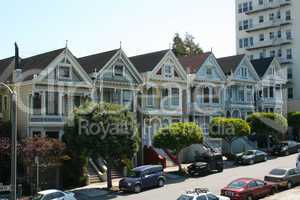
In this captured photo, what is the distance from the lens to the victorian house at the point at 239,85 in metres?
60.1

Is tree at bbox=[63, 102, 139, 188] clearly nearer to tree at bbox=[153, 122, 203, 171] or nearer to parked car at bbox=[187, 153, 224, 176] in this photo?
tree at bbox=[153, 122, 203, 171]

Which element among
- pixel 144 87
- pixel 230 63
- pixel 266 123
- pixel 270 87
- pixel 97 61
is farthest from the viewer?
pixel 270 87

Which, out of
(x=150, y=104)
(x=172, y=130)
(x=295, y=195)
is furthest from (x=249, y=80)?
(x=295, y=195)

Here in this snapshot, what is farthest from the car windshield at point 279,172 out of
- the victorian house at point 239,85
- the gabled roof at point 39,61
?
the victorian house at point 239,85

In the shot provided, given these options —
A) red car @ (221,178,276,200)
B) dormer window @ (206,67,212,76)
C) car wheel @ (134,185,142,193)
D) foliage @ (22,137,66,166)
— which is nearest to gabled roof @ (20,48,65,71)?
foliage @ (22,137,66,166)

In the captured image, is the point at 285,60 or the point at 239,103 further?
the point at 285,60

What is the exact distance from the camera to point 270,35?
85.8m

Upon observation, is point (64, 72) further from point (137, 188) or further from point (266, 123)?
point (266, 123)

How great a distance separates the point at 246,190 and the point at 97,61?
22.0 metres

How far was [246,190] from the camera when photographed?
31734mm

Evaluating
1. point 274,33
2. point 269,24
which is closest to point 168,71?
point 274,33

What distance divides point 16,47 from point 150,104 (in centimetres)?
1475

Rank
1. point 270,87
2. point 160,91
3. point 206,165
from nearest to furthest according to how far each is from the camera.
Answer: point 206,165, point 160,91, point 270,87

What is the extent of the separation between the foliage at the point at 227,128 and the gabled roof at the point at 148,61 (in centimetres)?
A: 887
